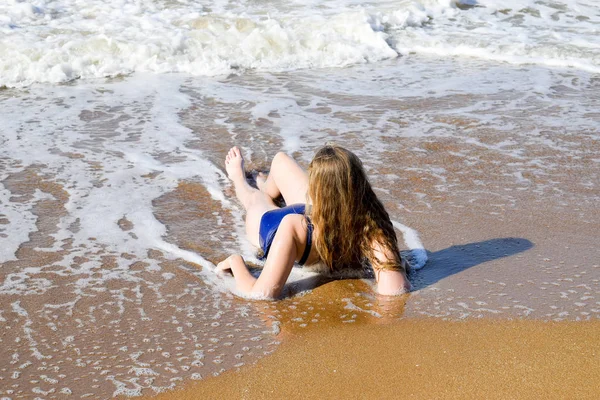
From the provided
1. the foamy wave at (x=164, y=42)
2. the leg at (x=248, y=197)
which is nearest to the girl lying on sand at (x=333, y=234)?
the leg at (x=248, y=197)

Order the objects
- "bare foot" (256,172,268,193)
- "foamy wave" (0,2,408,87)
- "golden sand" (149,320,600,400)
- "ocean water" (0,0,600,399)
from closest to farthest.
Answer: "golden sand" (149,320,600,400)
"ocean water" (0,0,600,399)
"bare foot" (256,172,268,193)
"foamy wave" (0,2,408,87)

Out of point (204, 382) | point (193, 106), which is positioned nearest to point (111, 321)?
point (204, 382)

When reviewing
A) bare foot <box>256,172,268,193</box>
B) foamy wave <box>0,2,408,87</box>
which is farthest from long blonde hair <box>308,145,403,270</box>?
foamy wave <box>0,2,408,87</box>

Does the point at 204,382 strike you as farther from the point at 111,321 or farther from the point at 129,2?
the point at 129,2

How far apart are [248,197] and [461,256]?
1727mm

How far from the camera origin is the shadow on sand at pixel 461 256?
408 centimetres

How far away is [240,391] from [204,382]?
0.57 feet

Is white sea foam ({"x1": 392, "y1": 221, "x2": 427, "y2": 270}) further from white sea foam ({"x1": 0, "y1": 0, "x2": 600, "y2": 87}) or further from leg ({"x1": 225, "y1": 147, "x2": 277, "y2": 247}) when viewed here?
white sea foam ({"x1": 0, "y1": 0, "x2": 600, "y2": 87})

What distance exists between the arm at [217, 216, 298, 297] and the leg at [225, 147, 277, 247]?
73 centimetres

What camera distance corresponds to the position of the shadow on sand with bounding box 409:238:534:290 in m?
4.08

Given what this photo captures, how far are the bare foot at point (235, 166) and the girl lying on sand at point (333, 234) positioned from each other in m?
1.52

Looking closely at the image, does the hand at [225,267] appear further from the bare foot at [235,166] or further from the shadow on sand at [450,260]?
the bare foot at [235,166]

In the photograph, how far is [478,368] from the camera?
9.97ft

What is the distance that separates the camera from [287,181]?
4.99m
